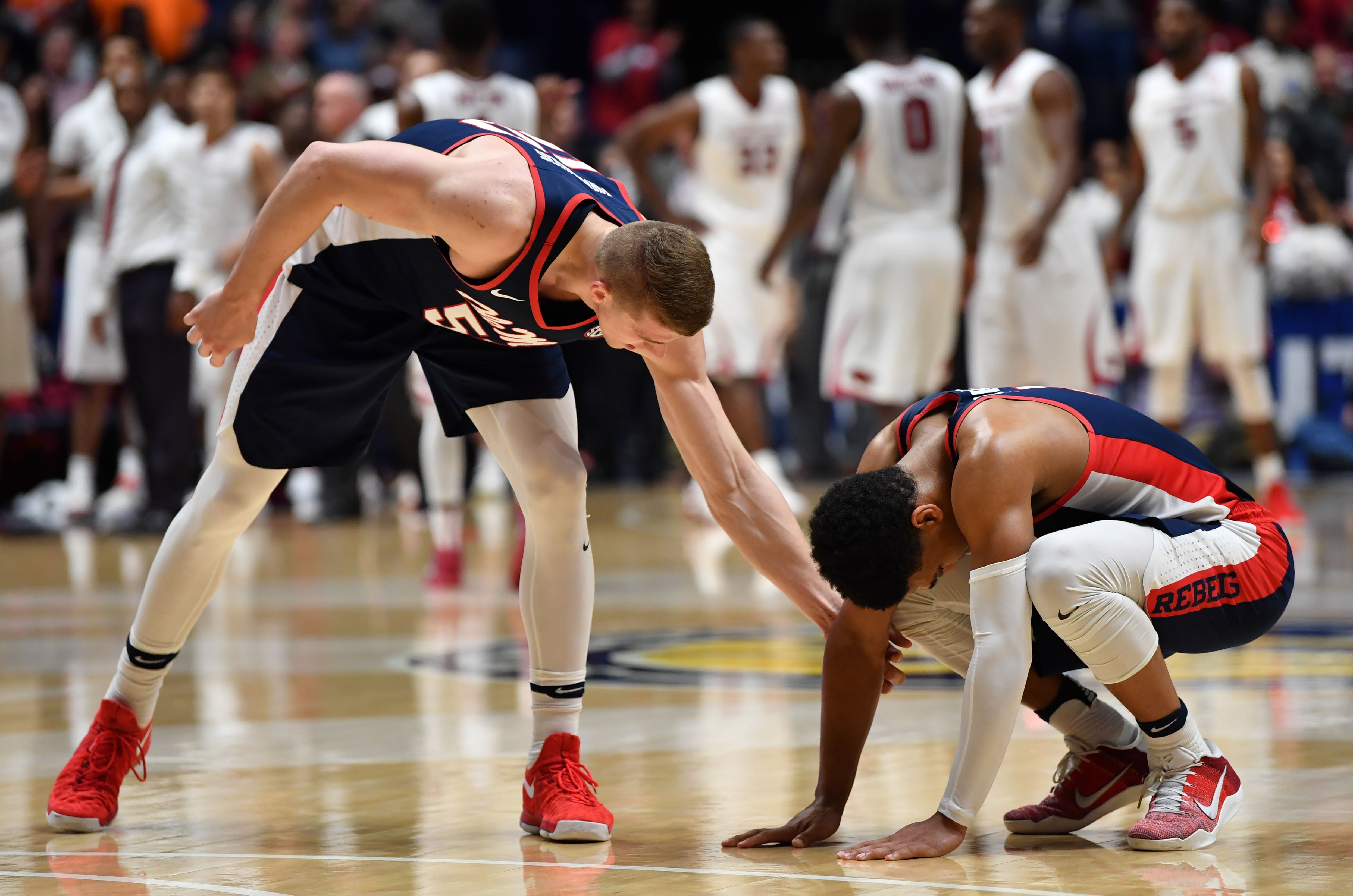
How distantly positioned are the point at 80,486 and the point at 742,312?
Result: 426cm

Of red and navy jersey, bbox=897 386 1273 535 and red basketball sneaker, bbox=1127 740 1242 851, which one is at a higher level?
red and navy jersey, bbox=897 386 1273 535

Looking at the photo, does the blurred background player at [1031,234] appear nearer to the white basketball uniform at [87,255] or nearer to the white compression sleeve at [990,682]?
the white basketball uniform at [87,255]

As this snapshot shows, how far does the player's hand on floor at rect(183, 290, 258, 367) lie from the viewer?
10.7 ft

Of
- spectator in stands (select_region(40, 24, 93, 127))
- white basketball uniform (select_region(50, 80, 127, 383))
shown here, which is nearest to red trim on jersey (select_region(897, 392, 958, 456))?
white basketball uniform (select_region(50, 80, 127, 383))

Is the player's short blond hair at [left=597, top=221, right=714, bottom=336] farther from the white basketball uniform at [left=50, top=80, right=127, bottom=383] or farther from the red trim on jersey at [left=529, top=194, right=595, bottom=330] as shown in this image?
the white basketball uniform at [left=50, top=80, right=127, bottom=383]

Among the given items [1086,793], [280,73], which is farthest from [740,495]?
[280,73]

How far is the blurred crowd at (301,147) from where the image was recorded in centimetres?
1024

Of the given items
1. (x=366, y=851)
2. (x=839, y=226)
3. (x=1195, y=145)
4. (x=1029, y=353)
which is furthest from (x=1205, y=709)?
(x=839, y=226)

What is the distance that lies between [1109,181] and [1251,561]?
11.2 m

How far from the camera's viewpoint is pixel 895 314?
8484 millimetres

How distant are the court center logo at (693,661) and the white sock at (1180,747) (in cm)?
169

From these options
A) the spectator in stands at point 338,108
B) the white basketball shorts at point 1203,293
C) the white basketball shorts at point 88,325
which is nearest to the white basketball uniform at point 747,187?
the spectator in stands at point 338,108

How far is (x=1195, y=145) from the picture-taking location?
9.11 meters

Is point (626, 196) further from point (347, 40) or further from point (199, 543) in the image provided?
point (347, 40)
